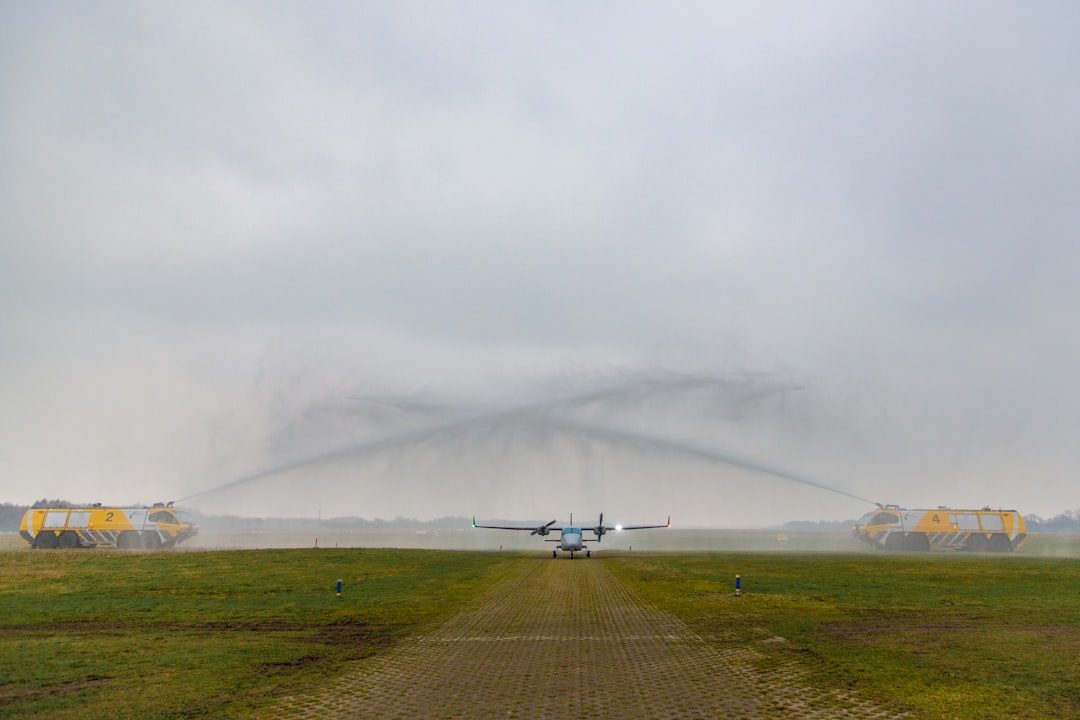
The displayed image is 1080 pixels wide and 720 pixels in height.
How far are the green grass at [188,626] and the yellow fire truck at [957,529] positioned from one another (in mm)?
55850

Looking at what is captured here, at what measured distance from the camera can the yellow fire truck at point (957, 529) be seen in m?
69.8

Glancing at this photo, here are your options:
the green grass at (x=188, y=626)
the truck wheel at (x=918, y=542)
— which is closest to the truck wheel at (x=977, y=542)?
the truck wheel at (x=918, y=542)

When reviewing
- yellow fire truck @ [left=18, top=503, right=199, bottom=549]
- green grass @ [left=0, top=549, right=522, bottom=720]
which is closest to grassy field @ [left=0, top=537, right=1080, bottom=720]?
green grass @ [left=0, top=549, right=522, bottom=720]

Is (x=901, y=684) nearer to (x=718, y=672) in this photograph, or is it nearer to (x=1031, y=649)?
(x=718, y=672)

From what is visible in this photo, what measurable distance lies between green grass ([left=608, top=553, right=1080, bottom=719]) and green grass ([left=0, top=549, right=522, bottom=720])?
1144cm

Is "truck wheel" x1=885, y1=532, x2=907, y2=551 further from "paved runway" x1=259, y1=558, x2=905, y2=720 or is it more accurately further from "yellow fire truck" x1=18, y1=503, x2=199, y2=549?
"yellow fire truck" x1=18, y1=503, x2=199, y2=549

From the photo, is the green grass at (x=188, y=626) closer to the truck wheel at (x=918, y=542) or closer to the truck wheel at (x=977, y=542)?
the truck wheel at (x=918, y=542)

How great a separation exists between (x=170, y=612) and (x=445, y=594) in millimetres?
11890

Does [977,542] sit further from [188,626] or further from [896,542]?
[188,626]

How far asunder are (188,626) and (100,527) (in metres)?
52.0

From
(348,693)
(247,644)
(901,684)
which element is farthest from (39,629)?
(901,684)

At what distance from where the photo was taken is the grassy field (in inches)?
498

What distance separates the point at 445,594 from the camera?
2988 centimetres

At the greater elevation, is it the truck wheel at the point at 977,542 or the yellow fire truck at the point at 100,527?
the yellow fire truck at the point at 100,527
